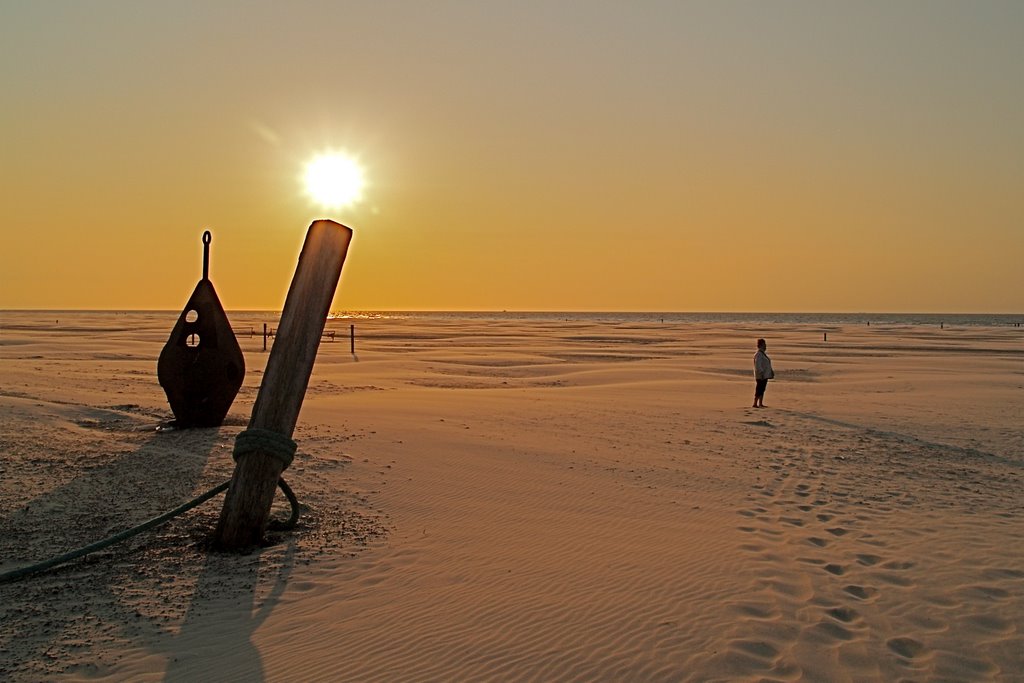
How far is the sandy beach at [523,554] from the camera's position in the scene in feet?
16.2

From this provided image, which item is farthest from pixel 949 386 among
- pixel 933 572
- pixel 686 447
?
pixel 933 572

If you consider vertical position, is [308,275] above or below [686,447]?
above

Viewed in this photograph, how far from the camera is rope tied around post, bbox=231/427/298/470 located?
630 centimetres

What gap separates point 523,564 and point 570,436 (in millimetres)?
6985

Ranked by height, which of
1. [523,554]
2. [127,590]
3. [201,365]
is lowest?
[523,554]

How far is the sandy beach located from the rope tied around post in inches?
36.4

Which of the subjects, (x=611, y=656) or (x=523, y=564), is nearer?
(x=611, y=656)

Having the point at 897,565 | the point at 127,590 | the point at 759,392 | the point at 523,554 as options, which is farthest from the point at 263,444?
the point at 759,392

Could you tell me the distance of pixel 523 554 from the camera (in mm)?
6992

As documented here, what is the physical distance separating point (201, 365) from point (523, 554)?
722 centimetres

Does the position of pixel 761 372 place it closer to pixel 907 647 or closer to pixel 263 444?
pixel 907 647

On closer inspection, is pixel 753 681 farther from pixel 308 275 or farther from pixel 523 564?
pixel 308 275

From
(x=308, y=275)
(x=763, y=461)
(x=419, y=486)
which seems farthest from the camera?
(x=763, y=461)

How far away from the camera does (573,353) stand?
43.8m
